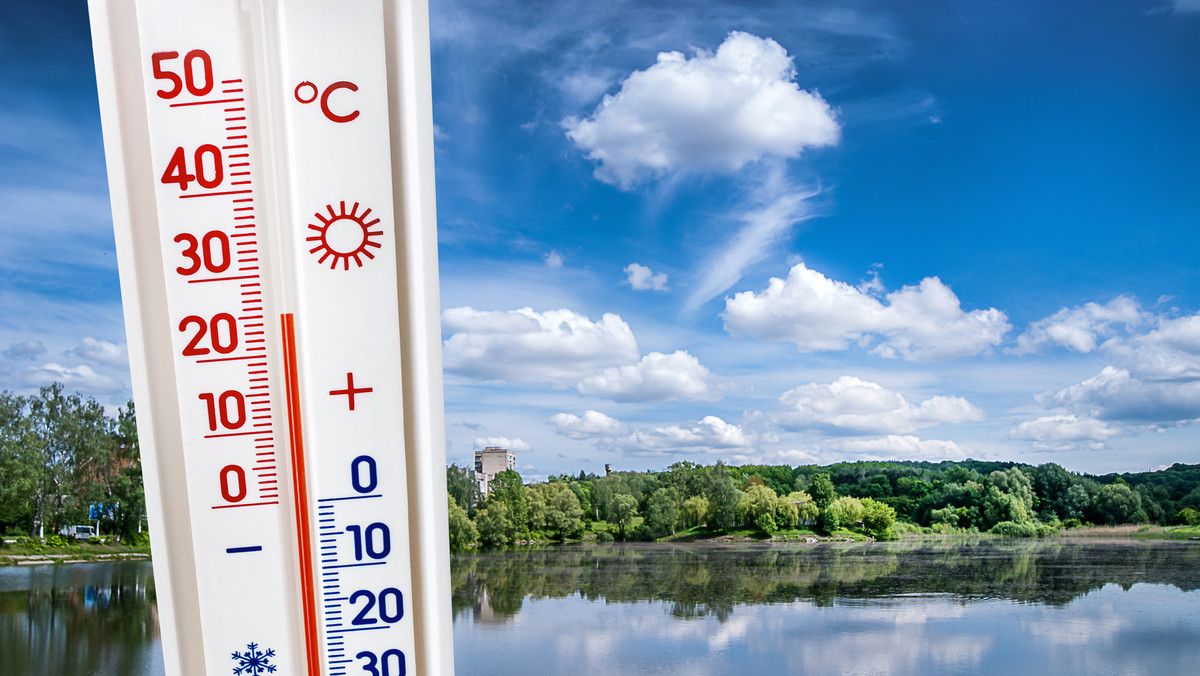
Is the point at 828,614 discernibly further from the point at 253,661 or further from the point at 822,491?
the point at 253,661

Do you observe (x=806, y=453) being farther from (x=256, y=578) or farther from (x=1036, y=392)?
(x=256, y=578)

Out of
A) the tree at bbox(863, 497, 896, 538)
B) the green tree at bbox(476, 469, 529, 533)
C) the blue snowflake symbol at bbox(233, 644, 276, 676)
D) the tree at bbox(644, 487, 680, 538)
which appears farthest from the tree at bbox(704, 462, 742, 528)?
the blue snowflake symbol at bbox(233, 644, 276, 676)

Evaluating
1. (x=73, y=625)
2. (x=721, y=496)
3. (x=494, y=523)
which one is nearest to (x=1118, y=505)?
(x=721, y=496)

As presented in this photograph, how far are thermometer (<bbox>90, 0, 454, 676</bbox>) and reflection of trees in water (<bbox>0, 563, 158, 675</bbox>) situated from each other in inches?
250

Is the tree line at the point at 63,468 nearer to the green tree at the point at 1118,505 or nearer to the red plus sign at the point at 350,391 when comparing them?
the red plus sign at the point at 350,391

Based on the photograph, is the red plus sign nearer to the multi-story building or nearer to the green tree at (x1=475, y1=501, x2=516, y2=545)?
the multi-story building

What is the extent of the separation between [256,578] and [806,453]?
5.77 m

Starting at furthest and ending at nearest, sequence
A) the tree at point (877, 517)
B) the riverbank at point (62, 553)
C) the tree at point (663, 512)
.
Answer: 1. the tree at point (877, 517)
2. the tree at point (663, 512)
3. the riverbank at point (62, 553)

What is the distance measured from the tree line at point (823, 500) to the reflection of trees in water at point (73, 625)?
293 cm

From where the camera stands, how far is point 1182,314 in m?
6.21

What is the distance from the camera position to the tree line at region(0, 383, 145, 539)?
4531 mm

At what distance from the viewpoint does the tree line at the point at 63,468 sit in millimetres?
4531

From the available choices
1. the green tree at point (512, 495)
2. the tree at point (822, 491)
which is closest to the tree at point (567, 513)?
the green tree at point (512, 495)

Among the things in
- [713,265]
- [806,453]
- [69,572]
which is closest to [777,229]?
[713,265]
